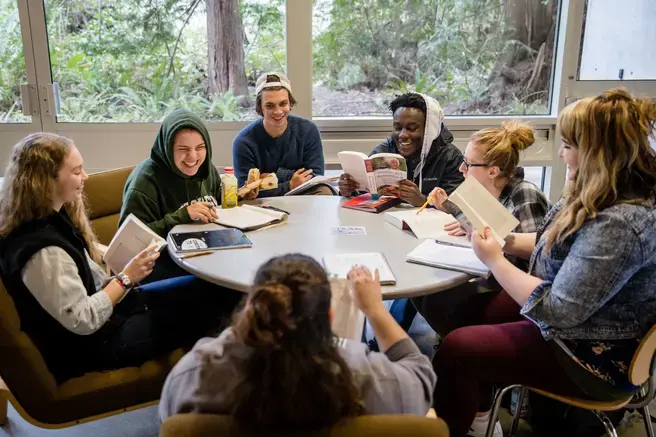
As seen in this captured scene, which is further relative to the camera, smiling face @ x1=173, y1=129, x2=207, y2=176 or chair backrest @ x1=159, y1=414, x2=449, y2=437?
smiling face @ x1=173, y1=129, x2=207, y2=176

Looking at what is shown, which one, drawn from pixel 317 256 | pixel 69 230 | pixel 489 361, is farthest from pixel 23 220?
pixel 489 361

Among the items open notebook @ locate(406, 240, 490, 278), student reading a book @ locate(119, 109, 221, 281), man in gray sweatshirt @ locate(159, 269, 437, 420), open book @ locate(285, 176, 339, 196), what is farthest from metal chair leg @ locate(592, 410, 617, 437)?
open book @ locate(285, 176, 339, 196)

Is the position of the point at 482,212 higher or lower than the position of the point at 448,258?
higher

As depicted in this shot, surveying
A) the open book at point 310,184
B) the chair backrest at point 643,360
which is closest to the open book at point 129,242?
the open book at point 310,184

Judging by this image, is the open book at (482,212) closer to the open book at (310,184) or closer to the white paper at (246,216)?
the white paper at (246,216)

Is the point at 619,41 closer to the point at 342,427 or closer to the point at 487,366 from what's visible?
the point at 487,366

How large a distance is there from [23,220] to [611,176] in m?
1.52

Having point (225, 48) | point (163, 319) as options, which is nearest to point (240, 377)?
point (163, 319)

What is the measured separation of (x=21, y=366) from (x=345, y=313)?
797 millimetres

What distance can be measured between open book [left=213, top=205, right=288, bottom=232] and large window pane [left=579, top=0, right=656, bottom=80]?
267 centimetres

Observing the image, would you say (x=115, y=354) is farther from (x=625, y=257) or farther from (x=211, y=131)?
(x=211, y=131)

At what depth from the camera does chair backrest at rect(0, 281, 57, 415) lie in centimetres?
131

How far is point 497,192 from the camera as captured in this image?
6.98ft

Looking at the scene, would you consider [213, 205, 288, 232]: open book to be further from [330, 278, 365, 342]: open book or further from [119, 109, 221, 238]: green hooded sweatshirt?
[330, 278, 365, 342]: open book
